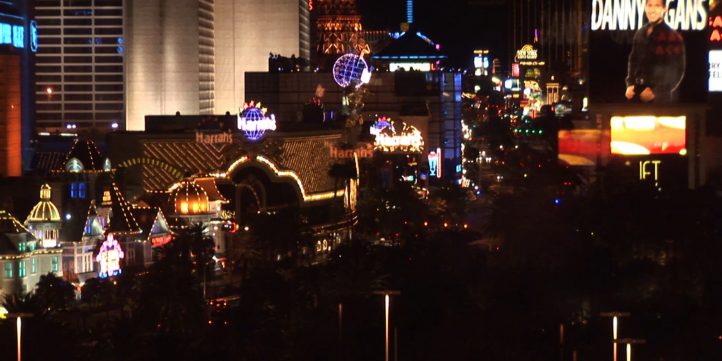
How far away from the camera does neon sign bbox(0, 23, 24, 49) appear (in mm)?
81625

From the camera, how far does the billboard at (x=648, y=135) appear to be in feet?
221

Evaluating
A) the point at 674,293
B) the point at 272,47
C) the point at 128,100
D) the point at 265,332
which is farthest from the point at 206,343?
the point at 272,47

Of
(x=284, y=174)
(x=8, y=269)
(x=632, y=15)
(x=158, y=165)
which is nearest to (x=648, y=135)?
(x=632, y=15)

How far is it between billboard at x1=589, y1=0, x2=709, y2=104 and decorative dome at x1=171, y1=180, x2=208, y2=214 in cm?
1735

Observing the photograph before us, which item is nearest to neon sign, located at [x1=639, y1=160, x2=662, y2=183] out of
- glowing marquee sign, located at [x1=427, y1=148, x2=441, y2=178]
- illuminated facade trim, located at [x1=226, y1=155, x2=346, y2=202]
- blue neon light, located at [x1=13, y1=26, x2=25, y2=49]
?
illuminated facade trim, located at [x1=226, y1=155, x2=346, y2=202]

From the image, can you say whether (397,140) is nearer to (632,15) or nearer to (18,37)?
(18,37)

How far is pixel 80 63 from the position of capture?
384 feet

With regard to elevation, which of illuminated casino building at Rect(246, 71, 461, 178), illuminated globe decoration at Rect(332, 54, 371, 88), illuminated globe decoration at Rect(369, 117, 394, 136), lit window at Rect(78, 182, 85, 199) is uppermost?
illuminated globe decoration at Rect(332, 54, 371, 88)

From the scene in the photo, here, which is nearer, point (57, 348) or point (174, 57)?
point (57, 348)

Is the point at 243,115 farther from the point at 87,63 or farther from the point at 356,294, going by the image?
the point at 87,63

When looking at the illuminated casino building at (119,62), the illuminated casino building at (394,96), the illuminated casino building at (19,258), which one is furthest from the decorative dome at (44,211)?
the illuminated casino building at (119,62)

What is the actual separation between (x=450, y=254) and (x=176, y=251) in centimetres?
1010

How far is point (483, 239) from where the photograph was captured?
6094 cm

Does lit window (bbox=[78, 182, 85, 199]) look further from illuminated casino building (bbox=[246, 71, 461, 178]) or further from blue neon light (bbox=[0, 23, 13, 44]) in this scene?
illuminated casino building (bbox=[246, 71, 461, 178])
